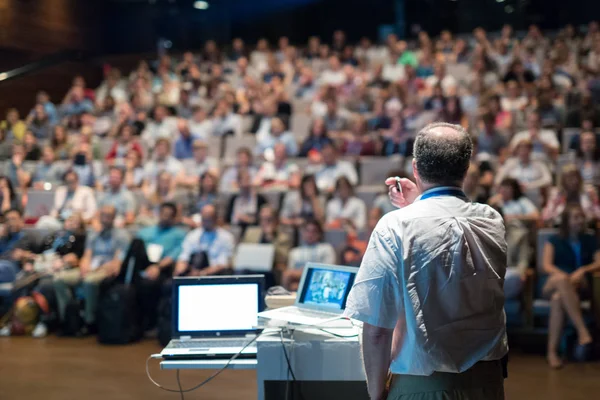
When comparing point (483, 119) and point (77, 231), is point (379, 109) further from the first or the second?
point (77, 231)

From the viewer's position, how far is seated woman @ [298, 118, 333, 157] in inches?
280

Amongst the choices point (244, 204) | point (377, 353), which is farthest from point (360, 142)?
Result: point (377, 353)

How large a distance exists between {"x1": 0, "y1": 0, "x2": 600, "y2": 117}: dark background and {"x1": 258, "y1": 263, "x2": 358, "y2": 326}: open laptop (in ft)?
25.1

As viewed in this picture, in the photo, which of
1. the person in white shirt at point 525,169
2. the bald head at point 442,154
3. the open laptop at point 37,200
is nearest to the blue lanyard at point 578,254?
the person in white shirt at point 525,169

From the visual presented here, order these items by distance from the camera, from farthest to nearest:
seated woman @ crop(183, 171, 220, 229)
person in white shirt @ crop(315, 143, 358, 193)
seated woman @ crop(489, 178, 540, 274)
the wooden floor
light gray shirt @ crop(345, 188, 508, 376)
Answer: person in white shirt @ crop(315, 143, 358, 193) → seated woman @ crop(183, 171, 220, 229) → seated woman @ crop(489, 178, 540, 274) → the wooden floor → light gray shirt @ crop(345, 188, 508, 376)

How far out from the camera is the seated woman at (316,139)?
23.3ft

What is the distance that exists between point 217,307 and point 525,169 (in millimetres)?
4223

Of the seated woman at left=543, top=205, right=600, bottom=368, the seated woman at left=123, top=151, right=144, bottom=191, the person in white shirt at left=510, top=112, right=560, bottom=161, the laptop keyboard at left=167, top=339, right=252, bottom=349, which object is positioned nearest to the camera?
the laptop keyboard at left=167, top=339, right=252, bottom=349

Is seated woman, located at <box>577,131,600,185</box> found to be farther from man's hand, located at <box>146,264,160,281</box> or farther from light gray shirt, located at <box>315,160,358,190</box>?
man's hand, located at <box>146,264,160,281</box>

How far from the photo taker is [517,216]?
5.27 metres

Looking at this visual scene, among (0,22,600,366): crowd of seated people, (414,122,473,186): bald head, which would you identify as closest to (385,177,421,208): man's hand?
(414,122,473,186): bald head

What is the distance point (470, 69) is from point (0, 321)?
635cm

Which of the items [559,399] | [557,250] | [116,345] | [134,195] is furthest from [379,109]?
[559,399]

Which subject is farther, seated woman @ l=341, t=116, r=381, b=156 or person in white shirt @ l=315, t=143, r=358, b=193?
seated woman @ l=341, t=116, r=381, b=156
